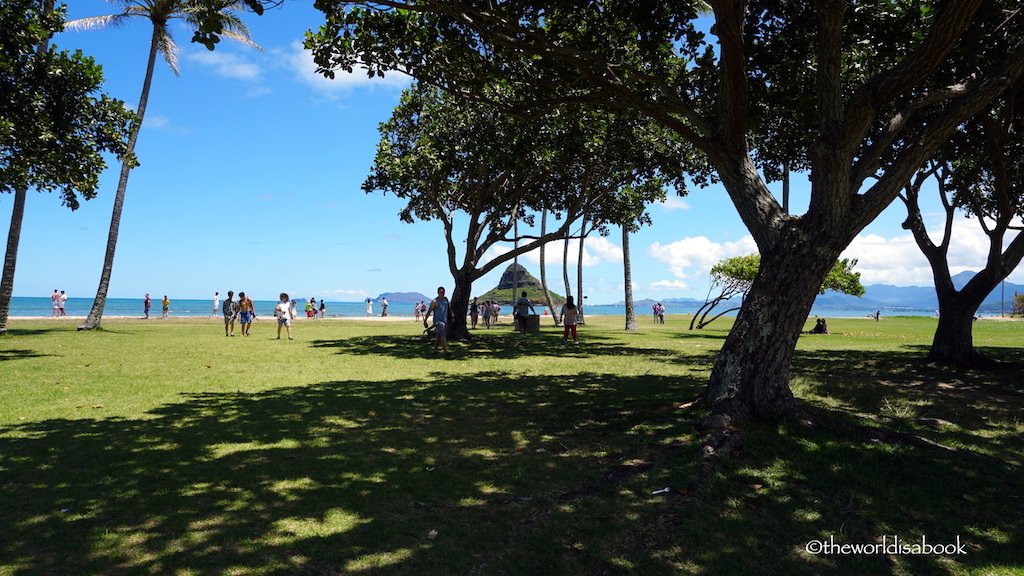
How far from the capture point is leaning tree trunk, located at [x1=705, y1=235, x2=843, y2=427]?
22.2 feet

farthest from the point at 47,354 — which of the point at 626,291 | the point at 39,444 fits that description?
the point at 626,291

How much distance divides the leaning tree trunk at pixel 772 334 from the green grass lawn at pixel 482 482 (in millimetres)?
411

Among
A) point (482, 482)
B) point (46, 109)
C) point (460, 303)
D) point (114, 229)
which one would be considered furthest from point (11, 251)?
point (482, 482)

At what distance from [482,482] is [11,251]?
24.9 meters

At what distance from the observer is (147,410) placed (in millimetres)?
8273

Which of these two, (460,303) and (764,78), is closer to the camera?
(764,78)

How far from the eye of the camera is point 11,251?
2122cm

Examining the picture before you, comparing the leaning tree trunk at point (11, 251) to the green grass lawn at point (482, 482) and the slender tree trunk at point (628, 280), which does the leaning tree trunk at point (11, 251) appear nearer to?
the green grass lawn at point (482, 482)

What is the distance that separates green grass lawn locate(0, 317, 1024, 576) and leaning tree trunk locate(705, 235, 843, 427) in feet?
1.35

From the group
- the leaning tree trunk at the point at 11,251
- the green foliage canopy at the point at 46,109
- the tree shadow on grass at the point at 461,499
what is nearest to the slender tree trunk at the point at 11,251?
the leaning tree trunk at the point at 11,251

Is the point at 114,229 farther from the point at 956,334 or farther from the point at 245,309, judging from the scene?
the point at 956,334

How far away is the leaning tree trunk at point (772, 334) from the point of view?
22.2ft

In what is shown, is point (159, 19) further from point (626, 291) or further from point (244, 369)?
point (626, 291)

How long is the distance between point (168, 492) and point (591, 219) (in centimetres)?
2280
